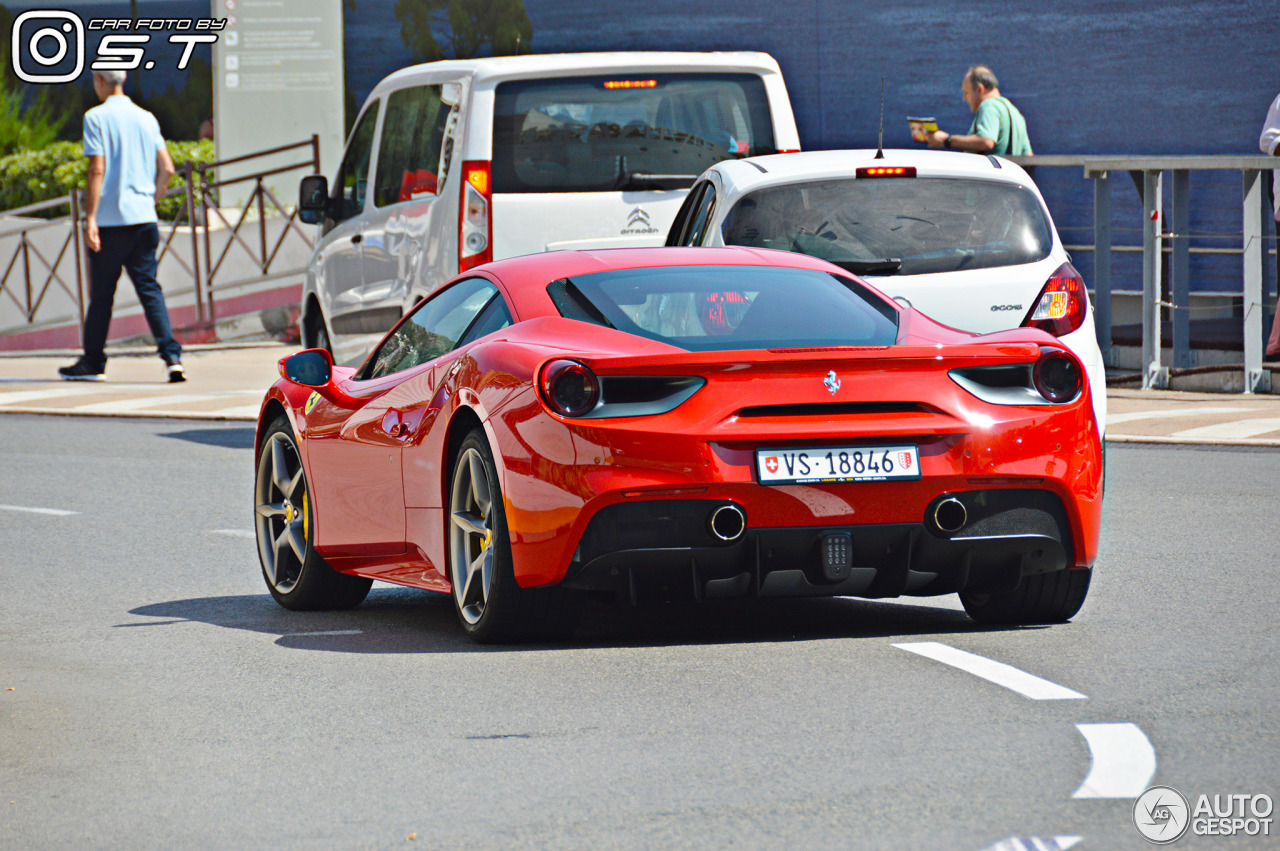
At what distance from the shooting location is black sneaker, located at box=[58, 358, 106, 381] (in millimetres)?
17781

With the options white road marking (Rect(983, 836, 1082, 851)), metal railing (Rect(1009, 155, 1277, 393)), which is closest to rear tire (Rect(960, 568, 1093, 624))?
white road marking (Rect(983, 836, 1082, 851))

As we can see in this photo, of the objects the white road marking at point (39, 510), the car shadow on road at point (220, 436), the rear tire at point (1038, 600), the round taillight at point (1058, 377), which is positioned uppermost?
the round taillight at point (1058, 377)

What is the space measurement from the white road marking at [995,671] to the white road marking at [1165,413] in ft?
24.9

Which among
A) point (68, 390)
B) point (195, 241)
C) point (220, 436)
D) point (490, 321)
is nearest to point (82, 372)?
point (68, 390)

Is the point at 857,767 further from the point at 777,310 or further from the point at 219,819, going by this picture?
the point at 777,310

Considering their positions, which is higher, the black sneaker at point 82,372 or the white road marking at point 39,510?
the white road marking at point 39,510

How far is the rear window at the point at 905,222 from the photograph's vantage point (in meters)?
9.80

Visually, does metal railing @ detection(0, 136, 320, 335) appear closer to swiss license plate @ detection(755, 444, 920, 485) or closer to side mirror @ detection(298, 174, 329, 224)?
side mirror @ detection(298, 174, 329, 224)

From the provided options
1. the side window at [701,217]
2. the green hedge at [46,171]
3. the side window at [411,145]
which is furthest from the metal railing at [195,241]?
the side window at [701,217]

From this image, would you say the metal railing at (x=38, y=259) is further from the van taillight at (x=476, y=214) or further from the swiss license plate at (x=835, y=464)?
the swiss license plate at (x=835, y=464)

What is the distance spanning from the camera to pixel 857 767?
5047 mm

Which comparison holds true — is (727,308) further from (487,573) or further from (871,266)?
(871,266)

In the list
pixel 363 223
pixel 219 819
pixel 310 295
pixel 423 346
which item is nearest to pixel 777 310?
pixel 423 346

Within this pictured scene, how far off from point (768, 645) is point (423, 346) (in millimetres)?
1703
